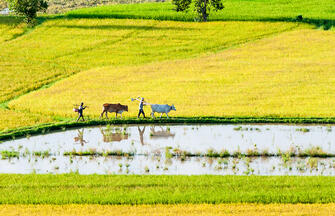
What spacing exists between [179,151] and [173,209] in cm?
793

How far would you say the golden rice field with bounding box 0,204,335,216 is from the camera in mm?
18875

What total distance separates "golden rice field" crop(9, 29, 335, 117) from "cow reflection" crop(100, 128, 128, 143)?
533 centimetres

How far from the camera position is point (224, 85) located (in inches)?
1858

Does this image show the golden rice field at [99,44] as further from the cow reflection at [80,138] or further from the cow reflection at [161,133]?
the cow reflection at [161,133]

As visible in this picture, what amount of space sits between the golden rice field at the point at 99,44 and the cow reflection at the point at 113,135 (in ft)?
56.6

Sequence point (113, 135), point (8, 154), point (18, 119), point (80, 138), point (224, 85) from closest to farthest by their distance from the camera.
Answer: point (8, 154), point (80, 138), point (113, 135), point (18, 119), point (224, 85)

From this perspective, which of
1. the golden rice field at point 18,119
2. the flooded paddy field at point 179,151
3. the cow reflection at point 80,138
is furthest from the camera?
the golden rice field at point 18,119

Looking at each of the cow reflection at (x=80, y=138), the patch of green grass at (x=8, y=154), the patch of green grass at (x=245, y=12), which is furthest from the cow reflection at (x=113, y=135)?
the patch of green grass at (x=245, y=12)

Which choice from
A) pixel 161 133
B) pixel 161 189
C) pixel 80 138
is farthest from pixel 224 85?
pixel 161 189

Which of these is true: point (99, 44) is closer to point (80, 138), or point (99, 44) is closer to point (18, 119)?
point (18, 119)

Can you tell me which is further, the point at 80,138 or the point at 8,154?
the point at 80,138

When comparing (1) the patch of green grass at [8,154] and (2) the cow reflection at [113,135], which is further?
(2) the cow reflection at [113,135]

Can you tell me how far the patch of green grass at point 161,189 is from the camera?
20.0m

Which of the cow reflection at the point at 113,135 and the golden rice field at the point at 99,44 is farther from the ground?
the golden rice field at the point at 99,44
